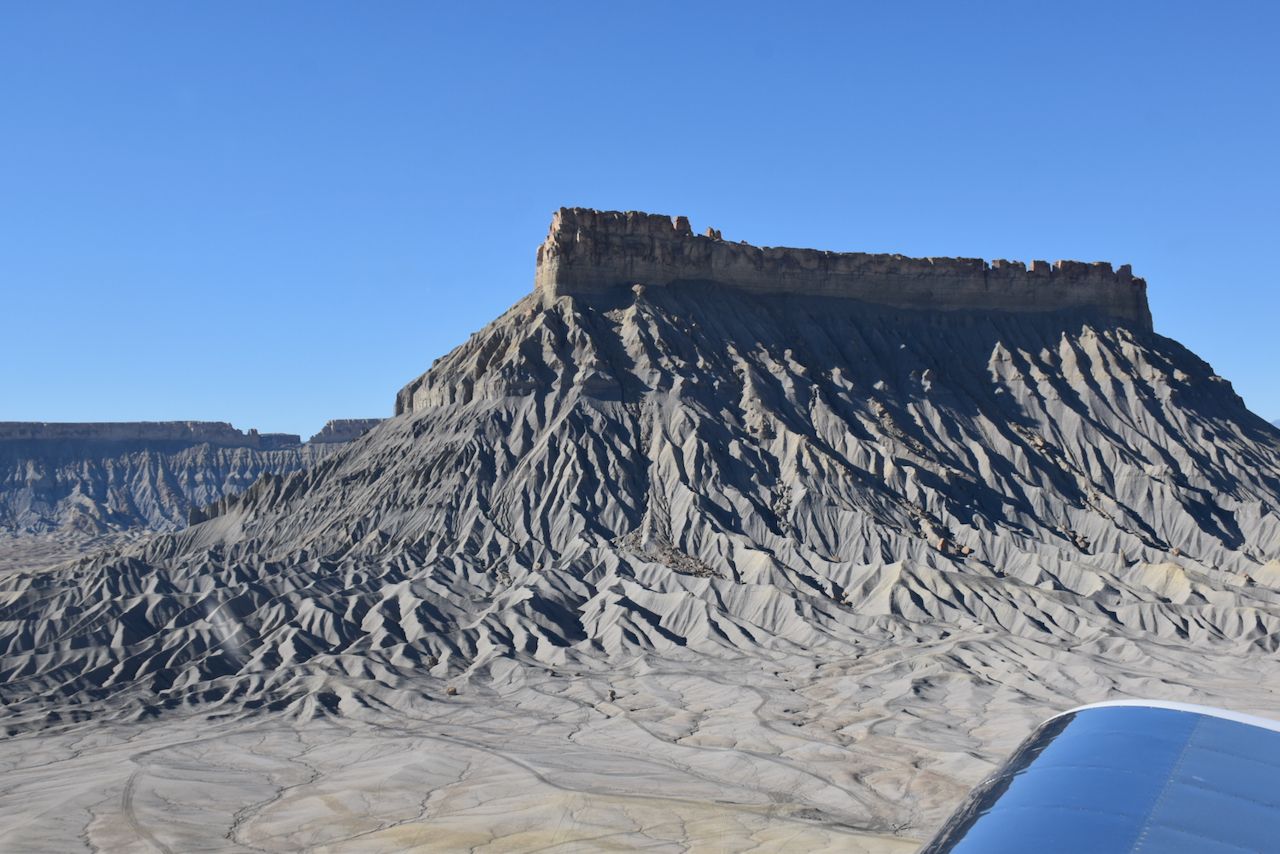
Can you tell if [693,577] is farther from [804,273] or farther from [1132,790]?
[1132,790]

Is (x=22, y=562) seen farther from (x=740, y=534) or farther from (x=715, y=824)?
(x=715, y=824)

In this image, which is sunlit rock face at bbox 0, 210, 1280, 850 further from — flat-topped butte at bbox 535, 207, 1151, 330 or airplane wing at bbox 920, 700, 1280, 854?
airplane wing at bbox 920, 700, 1280, 854

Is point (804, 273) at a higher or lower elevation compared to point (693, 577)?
higher

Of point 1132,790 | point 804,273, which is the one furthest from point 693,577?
point 1132,790

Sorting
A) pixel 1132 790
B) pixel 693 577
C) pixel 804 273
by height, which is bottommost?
pixel 1132 790

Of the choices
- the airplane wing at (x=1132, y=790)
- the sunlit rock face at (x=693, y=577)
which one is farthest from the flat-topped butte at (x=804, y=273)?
the airplane wing at (x=1132, y=790)

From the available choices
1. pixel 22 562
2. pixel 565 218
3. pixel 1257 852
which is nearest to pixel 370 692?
pixel 565 218

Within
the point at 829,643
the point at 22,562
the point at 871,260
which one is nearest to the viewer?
the point at 829,643
